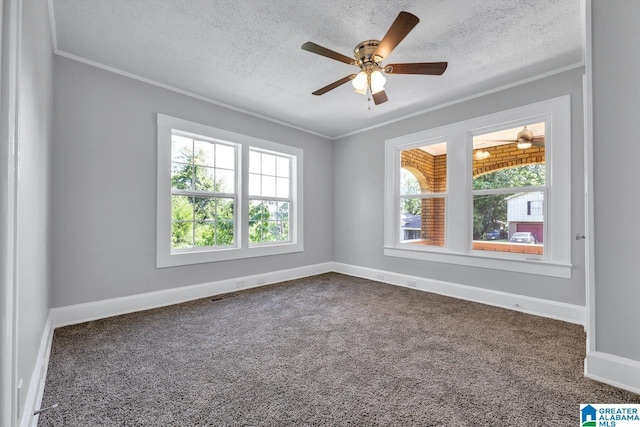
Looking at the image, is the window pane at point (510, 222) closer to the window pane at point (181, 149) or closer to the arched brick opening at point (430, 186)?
the arched brick opening at point (430, 186)

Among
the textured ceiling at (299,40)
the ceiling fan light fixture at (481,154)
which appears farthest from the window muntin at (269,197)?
the ceiling fan light fixture at (481,154)

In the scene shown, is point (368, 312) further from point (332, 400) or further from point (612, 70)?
point (612, 70)

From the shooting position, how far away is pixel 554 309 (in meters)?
3.02

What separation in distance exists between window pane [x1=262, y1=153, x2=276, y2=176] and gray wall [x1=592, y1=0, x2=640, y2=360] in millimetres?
3815

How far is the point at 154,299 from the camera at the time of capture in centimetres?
328

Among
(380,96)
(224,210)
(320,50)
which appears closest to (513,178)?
(380,96)

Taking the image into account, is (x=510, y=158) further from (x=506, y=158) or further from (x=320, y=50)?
(x=320, y=50)

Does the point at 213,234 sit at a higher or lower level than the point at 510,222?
lower

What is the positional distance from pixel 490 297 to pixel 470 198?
4.10 ft

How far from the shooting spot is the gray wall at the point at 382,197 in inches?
115

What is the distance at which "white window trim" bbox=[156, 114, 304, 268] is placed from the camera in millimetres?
3355

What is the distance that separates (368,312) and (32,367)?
2.67 m

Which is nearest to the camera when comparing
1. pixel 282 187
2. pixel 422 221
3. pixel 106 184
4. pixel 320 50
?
pixel 320 50

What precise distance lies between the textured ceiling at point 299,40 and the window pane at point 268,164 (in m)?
1.15
